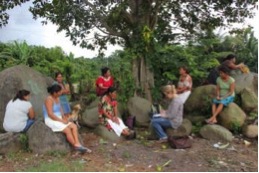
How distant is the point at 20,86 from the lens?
870cm

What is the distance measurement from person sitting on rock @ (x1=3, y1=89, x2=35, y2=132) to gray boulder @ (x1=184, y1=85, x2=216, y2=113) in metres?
3.75

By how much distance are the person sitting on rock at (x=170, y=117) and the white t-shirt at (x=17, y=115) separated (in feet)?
8.10

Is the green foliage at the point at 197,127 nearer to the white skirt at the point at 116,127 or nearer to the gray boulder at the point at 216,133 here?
the gray boulder at the point at 216,133

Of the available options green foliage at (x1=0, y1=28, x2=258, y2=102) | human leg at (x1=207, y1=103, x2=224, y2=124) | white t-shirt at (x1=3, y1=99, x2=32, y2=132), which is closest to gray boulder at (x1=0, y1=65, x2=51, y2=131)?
white t-shirt at (x1=3, y1=99, x2=32, y2=132)

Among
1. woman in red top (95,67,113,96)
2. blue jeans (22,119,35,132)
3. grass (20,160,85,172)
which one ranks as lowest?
grass (20,160,85,172)

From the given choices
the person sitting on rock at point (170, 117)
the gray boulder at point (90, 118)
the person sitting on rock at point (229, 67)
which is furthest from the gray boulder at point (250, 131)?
the gray boulder at point (90, 118)

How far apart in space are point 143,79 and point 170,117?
10.2ft

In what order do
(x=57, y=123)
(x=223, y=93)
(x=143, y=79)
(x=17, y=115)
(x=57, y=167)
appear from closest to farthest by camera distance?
1. (x=57, y=167)
2. (x=57, y=123)
3. (x=17, y=115)
4. (x=223, y=93)
5. (x=143, y=79)


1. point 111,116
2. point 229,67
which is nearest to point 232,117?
point 229,67

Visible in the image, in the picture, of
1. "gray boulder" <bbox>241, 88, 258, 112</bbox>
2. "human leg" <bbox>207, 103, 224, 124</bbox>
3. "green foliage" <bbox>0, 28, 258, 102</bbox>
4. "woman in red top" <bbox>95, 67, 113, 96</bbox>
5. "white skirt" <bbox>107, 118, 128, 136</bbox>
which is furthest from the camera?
"green foliage" <bbox>0, 28, 258, 102</bbox>

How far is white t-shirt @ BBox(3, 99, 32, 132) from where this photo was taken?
7480 millimetres

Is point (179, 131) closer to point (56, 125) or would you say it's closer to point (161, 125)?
point (161, 125)

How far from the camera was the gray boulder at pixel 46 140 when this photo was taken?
7199mm

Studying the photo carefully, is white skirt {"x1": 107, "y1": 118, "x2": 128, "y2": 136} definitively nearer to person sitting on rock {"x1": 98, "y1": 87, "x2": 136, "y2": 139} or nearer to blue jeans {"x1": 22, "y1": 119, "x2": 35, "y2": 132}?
person sitting on rock {"x1": 98, "y1": 87, "x2": 136, "y2": 139}
